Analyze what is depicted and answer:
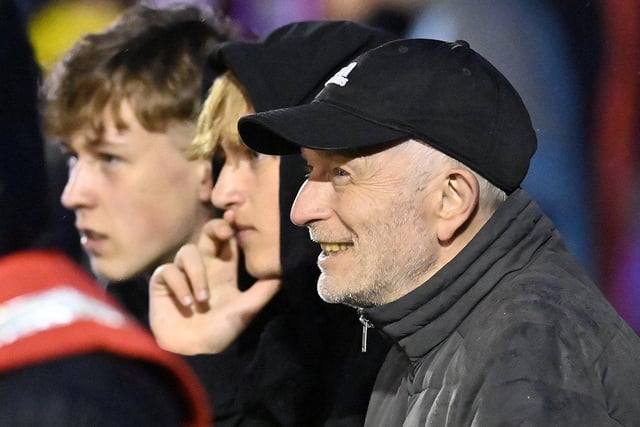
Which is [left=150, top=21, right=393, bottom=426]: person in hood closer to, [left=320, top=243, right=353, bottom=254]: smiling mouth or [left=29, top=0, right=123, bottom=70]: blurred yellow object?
[left=320, top=243, right=353, bottom=254]: smiling mouth

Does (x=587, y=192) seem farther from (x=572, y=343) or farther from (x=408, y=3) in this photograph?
(x=572, y=343)

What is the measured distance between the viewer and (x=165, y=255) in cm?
324

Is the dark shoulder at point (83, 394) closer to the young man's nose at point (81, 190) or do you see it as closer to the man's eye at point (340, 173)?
the man's eye at point (340, 173)

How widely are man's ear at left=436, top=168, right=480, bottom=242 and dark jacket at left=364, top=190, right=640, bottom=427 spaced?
0.17 ft

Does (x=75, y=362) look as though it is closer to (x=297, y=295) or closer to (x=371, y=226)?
(x=371, y=226)

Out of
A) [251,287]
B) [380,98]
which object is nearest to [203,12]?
[251,287]

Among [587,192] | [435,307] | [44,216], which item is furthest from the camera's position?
[44,216]

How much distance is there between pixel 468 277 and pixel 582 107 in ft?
3.79

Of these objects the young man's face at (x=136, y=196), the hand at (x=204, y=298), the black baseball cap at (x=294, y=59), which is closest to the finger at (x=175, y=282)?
the hand at (x=204, y=298)

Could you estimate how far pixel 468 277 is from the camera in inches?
74.7

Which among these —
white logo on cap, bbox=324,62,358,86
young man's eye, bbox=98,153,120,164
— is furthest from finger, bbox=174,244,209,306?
white logo on cap, bbox=324,62,358,86

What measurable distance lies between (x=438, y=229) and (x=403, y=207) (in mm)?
75

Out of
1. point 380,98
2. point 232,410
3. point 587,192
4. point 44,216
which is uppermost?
point 380,98

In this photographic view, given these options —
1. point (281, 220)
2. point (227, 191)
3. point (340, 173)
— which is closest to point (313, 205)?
point (340, 173)
